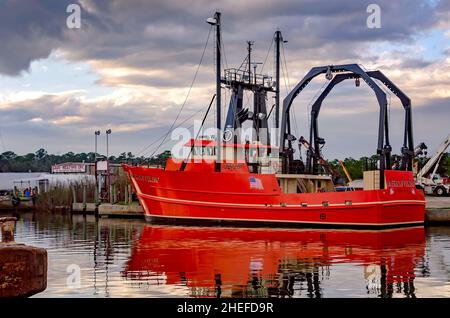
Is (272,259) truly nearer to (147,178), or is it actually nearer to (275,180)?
(275,180)

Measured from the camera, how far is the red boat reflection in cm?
1309

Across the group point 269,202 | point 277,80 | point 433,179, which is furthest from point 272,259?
point 433,179

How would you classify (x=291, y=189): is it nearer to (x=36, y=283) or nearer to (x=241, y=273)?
(x=241, y=273)

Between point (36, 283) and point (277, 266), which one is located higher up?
point (36, 283)

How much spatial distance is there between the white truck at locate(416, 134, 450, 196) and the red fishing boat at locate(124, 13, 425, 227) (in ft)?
41.4

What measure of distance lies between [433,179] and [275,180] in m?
21.7

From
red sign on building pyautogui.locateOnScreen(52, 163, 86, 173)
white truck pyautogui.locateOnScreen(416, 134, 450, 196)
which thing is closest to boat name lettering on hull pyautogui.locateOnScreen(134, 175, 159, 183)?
white truck pyautogui.locateOnScreen(416, 134, 450, 196)

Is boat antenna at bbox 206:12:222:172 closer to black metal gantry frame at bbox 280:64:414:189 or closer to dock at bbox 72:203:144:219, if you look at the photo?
black metal gantry frame at bbox 280:64:414:189

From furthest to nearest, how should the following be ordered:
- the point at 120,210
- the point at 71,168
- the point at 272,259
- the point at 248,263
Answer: the point at 71,168 < the point at 120,210 < the point at 272,259 < the point at 248,263

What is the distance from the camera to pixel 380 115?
99.0 ft

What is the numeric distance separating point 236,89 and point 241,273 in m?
22.2

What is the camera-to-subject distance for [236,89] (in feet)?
119
